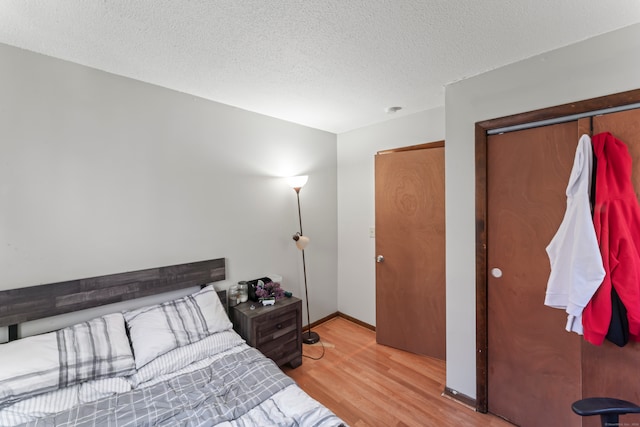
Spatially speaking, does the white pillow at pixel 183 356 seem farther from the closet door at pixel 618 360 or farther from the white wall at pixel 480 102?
the closet door at pixel 618 360

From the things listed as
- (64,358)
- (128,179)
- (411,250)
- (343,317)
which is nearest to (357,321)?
(343,317)

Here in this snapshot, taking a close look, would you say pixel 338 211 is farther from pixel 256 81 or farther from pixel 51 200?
pixel 51 200

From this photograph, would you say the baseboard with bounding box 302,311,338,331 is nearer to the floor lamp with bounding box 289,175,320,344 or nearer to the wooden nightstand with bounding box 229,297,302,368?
the floor lamp with bounding box 289,175,320,344

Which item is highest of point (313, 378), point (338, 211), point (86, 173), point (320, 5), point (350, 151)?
point (320, 5)

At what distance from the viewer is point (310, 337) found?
302 centimetres

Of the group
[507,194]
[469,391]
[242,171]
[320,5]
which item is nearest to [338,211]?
[242,171]

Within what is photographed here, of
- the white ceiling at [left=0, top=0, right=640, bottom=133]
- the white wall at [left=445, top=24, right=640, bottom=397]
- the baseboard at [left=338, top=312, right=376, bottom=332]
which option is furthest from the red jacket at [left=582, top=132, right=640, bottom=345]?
the baseboard at [left=338, top=312, right=376, bottom=332]

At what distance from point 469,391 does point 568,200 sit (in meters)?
1.54

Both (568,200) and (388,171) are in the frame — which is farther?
(388,171)

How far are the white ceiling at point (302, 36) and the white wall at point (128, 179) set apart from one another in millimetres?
199

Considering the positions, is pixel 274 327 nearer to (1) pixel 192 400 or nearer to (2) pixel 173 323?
(2) pixel 173 323

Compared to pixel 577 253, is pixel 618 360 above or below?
below

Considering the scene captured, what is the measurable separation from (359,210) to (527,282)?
1.86m

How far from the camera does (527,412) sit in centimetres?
179
